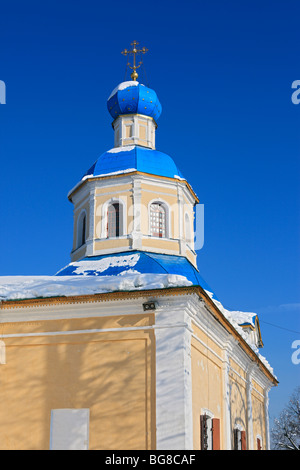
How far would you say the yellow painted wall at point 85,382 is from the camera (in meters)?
10.3

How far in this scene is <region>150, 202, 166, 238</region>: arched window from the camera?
15.9 metres

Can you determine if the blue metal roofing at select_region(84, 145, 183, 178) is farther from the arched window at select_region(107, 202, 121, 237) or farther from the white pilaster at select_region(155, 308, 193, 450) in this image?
the white pilaster at select_region(155, 308, 193, 450)

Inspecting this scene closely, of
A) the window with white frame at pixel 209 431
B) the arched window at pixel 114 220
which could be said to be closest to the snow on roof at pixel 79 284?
the window with white frame at pixel 209 431

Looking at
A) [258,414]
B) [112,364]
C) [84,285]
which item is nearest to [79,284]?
[84,285]

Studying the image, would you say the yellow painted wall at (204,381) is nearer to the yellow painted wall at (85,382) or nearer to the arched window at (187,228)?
the yellow painted wall at (85,382)

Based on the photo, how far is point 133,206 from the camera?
1587 centimetres

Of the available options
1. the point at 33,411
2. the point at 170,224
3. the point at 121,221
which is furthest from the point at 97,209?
the point at 33,411

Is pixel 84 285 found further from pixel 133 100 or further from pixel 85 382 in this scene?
pixel 133 100

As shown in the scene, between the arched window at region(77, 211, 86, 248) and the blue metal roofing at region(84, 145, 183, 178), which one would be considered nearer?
the blue metal roofing at region(84, 145, 183, 178)

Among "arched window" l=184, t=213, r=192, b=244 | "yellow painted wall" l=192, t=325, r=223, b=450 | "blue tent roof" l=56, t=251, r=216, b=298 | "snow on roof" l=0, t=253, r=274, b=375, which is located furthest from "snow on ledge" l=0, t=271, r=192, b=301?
"arched window" l=184, t=213, r=192, b=244

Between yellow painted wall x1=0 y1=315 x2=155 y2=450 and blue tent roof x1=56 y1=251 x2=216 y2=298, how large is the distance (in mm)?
2802

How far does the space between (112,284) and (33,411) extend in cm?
268

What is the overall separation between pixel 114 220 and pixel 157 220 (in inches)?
45.6

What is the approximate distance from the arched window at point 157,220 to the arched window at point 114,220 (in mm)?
888
